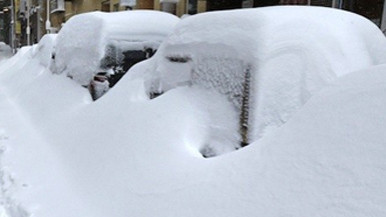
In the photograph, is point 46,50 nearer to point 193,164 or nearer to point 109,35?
point 109,35

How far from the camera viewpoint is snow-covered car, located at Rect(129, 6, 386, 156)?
3.11 m

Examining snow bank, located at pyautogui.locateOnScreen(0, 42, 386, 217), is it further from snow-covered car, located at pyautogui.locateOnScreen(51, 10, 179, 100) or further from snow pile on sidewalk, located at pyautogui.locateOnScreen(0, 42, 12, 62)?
snow pile on sidewalk, located at pyautogui.locateOnScreen(0, 42, 12, 62)

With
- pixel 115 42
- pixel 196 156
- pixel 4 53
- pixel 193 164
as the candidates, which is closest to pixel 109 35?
pixel 115 42

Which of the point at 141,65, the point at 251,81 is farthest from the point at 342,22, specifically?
the point at 141,65

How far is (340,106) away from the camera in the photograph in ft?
6.60

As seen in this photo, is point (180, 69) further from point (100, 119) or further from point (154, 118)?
point (100, 119)

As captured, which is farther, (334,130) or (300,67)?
(300,67)

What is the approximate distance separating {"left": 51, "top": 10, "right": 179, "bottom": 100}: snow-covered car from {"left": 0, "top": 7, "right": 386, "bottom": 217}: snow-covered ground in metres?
0.40

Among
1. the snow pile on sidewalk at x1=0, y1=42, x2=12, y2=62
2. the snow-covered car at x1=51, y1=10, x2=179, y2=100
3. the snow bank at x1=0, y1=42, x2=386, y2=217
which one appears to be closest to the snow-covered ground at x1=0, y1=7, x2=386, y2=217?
the snow bank at x1=0, y1=42, x2=386, y2=217

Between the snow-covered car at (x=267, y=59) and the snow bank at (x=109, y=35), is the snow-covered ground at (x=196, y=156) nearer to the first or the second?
the snow-covered car at (x=267, y=59)

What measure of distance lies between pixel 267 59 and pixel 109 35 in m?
2.92

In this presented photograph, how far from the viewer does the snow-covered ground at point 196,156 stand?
5.81 feet

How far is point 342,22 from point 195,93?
1.36m

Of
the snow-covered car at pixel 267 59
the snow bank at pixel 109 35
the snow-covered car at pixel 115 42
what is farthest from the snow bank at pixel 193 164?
the snow bank at pixel 109 35
